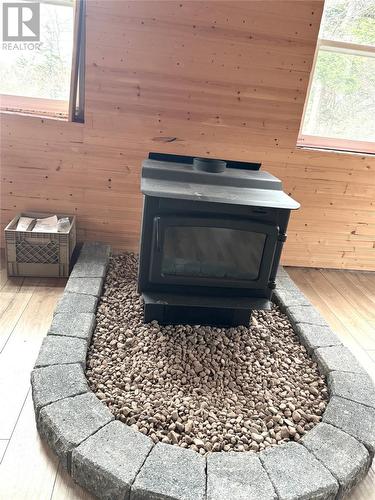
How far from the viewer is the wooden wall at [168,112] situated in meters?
2.37

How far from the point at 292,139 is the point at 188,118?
2.29 ft

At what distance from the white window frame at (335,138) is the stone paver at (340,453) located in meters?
1.94

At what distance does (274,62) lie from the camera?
2.50 meters

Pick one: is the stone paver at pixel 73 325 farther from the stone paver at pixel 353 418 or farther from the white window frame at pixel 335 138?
the white window frame at pixel 335 138

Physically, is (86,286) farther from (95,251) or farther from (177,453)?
(177,453)

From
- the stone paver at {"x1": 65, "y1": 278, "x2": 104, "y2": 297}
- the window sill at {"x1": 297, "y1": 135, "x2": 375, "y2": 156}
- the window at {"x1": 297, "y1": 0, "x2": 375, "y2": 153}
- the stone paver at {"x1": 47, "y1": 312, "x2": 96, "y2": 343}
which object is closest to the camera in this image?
the stone paver at {"x1": 47, "y1": 312, "x2": 96, "y2": 343}

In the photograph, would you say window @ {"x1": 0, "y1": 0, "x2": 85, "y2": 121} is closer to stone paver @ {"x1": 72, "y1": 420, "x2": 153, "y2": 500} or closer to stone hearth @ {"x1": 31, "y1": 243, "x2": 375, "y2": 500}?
stone hearth @ {"x1": 31, "y1": 243, "x2": 375, "y2": 500}

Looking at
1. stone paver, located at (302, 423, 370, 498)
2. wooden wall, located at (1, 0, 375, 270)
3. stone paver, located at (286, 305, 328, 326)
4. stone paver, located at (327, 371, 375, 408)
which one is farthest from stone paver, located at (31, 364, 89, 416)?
wooden wall, located at (1, 0, 375, 270)

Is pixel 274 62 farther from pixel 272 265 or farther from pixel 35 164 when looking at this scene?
pixel 35 164

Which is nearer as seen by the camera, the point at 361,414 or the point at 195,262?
the point at 361,414

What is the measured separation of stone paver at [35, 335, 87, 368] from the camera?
156cm

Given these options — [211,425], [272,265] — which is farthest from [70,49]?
[211,425]

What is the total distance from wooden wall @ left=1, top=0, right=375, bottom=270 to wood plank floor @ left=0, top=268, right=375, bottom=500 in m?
0.60

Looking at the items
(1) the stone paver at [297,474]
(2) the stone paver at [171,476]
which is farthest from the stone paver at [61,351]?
(1) the stone paver at [297,474]
